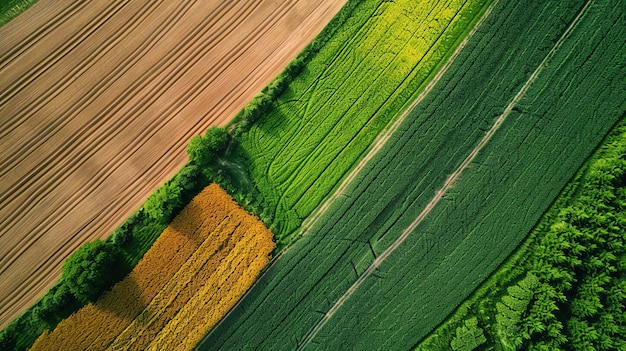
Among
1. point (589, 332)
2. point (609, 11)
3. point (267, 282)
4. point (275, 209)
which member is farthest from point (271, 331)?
point (609, 11)

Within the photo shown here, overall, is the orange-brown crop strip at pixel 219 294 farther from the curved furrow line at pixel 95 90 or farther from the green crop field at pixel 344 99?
the curved furrow line at pixel 95 90

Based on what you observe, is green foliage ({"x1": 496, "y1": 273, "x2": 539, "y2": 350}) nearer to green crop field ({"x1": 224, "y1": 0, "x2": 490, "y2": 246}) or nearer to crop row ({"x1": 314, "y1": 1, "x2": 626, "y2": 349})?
crop row ({"x1": 314, "y1": 1, "x2": 626, "y2": 349})

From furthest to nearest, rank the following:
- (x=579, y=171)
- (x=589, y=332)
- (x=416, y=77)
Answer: (x=416, y=77) → (x=579, y=171) → (x=589, y=332)

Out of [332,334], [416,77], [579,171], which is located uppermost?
[416,77]

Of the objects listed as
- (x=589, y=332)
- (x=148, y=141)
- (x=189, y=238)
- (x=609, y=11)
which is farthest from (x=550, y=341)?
(x=148, y=141)

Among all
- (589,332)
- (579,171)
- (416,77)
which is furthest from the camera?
(416,77)

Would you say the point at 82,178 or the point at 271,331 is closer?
the point at 271,331

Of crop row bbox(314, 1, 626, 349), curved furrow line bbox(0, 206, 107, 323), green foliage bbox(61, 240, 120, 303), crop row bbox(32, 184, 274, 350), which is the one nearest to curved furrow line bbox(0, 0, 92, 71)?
curved furrow line bbox(0, 206, 107, 323)

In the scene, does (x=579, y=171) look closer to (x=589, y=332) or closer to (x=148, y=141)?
(x=589, y=332)

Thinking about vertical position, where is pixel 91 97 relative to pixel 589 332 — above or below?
above
